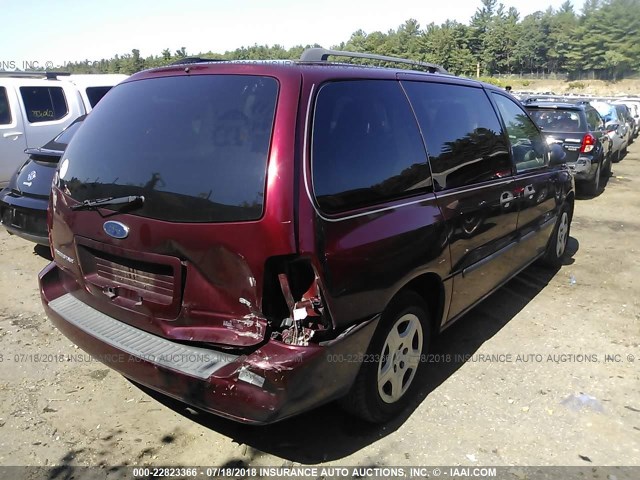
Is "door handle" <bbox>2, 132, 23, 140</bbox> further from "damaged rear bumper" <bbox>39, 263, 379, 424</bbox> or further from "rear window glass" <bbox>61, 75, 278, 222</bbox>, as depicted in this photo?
"damaged rear bumper" <bbox>39, 263, 379, 424</bbox>

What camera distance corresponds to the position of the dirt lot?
2.71m

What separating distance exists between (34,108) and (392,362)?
25.6ft

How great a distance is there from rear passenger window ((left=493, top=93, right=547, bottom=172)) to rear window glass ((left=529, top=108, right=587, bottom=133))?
5.82 meters

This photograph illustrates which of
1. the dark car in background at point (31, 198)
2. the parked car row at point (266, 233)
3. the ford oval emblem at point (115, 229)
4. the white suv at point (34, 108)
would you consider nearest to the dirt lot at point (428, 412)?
the parked car row at point (266, 233)

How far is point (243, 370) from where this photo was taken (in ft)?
7.26

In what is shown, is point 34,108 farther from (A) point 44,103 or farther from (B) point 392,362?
(B) point 392,362

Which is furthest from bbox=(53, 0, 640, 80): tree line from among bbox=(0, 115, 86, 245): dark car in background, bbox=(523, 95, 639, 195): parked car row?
bbox=(0, 115, 86, 245): dark car in background

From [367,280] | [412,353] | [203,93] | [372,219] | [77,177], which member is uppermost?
[203,93]

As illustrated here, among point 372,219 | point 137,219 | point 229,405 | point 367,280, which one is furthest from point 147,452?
point 372,219

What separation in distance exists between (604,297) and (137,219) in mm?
4373

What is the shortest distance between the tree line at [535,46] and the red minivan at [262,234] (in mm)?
79561

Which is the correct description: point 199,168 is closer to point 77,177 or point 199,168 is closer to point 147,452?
point 77,177

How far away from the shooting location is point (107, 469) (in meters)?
2.56

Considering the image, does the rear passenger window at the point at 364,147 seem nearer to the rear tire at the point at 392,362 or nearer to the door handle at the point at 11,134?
the rear tire at the point at 392,362
